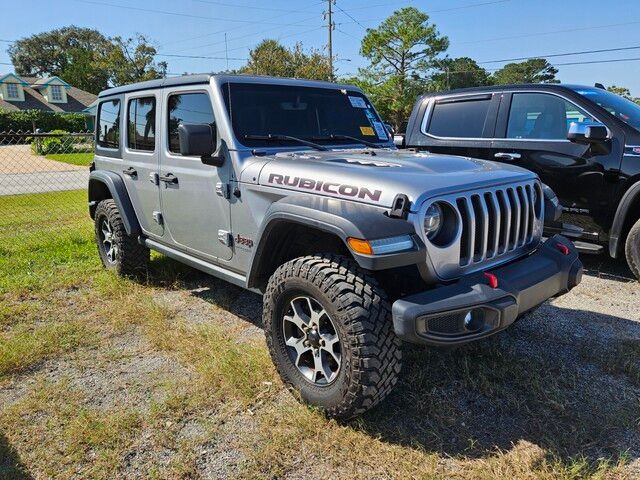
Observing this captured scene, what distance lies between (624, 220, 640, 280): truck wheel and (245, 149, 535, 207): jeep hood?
222 cm

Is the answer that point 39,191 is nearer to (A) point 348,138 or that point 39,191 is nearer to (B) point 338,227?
(A) point 348,138

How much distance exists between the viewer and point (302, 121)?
12.7 feet

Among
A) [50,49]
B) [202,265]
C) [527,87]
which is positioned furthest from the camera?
[50,49]

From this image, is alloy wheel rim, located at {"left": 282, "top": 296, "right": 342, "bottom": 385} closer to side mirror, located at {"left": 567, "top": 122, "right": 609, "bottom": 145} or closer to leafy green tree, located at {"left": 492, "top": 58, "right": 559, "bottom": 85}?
side mirror, located at {"left": 567, "top": 122, "right": 609, "bottom": 145}

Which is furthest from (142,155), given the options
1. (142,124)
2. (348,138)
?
(348,138)

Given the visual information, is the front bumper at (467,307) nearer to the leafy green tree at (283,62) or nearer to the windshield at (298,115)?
the windshield at (298,115)

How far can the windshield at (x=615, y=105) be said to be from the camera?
16.5 feet

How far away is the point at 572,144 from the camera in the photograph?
5.16 metres

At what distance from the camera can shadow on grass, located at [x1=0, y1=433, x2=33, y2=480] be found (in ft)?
7.75

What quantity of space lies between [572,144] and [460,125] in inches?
52.6

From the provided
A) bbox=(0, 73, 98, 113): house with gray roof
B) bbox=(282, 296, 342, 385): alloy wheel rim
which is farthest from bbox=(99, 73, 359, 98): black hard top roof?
bbox=(0, 73, 98, 113): house with gray roof

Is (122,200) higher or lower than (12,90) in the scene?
lower

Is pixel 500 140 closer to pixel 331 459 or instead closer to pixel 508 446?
pixel 508 446

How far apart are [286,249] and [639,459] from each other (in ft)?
7.00
